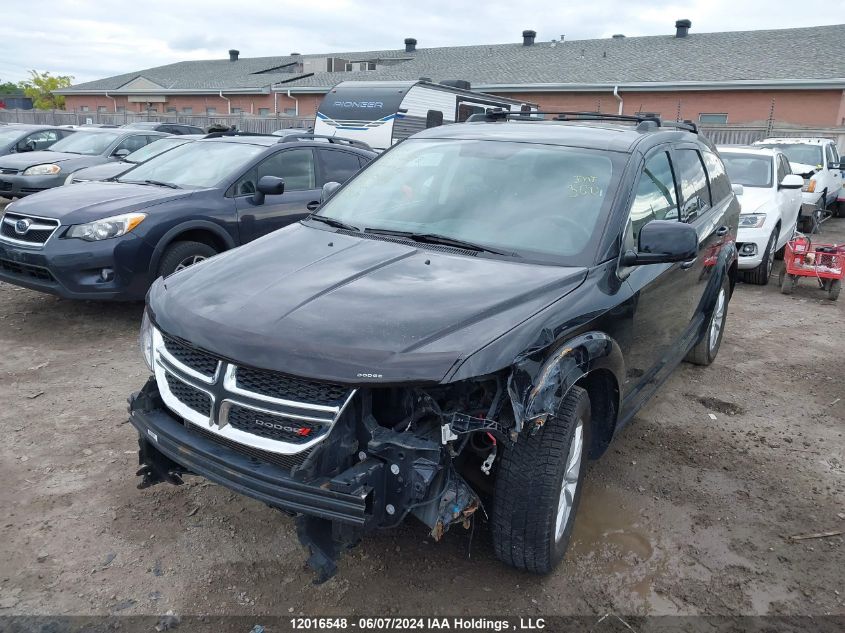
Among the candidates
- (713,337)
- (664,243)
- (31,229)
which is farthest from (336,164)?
(664,243)

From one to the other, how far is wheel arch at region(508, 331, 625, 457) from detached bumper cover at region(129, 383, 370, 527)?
662mm

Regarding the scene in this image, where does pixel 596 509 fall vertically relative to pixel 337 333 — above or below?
below

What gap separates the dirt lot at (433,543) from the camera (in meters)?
2.75

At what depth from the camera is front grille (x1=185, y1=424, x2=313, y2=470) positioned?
7.91 feet

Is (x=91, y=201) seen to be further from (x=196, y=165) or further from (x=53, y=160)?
(x=53, y=160)

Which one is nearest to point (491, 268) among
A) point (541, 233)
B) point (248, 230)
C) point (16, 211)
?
point (541, 233)

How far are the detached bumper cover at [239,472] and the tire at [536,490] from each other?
0.62 metres

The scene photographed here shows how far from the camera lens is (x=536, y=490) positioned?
2568 millimetres

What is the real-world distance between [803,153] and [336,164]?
11.2 m

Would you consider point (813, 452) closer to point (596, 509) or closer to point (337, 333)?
point (596, 509)

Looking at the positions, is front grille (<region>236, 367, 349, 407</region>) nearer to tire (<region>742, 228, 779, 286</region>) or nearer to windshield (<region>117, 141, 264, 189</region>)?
windshield (<region>117, 141, 264, 189</region>)

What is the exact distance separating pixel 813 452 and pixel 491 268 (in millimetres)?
2755

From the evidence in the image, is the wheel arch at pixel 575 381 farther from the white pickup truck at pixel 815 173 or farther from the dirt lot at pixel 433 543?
the white pickup truck at pixel 815 173

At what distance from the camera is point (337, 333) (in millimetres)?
2375
